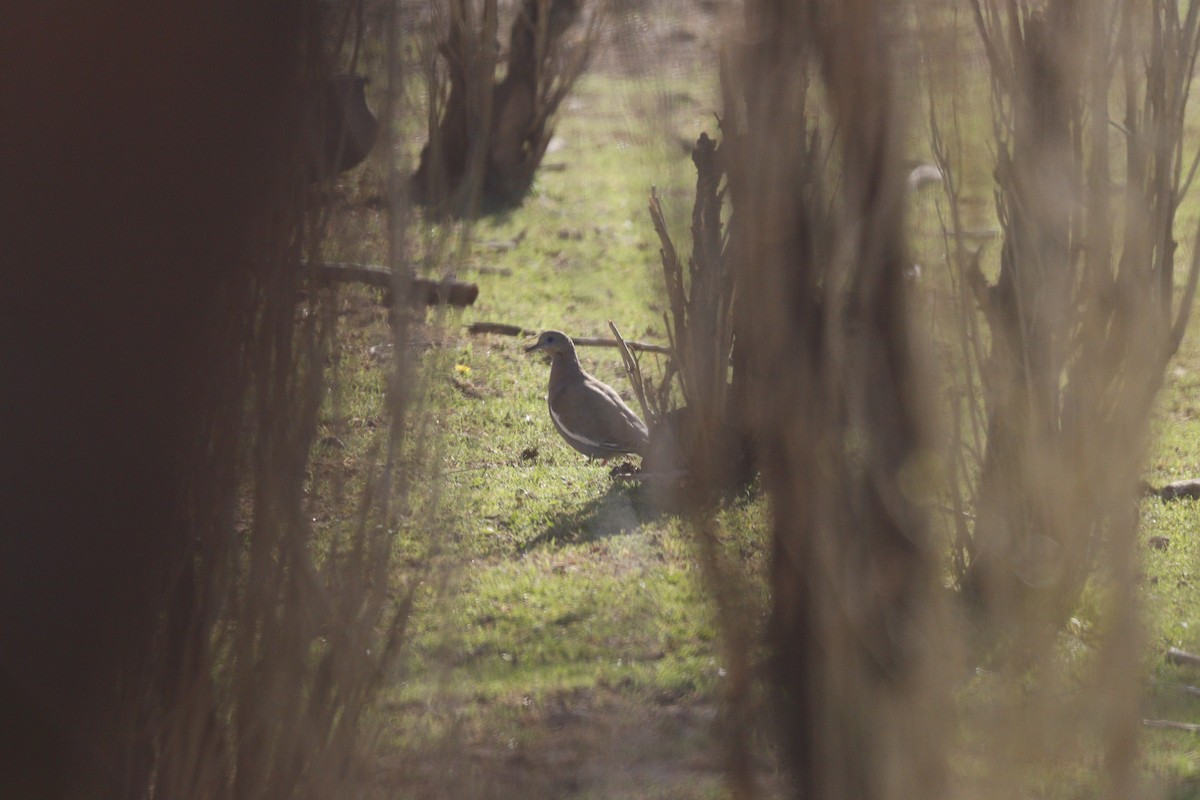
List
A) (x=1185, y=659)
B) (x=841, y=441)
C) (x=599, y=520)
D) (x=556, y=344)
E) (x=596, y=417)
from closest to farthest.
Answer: (x=841, y=441), (x=1185, y=659), (x=599, y=520), (x=596, y=417), (x=556, y=344)

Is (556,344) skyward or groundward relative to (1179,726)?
skyward

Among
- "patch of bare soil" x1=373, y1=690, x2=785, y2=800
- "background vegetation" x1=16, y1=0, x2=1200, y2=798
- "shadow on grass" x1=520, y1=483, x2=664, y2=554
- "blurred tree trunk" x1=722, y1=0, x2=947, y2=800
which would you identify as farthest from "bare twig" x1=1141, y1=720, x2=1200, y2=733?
"shadow on grass" x1=520, y1=483, x2=664, y2=554

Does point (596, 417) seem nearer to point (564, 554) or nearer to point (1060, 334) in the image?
point (564, 554)

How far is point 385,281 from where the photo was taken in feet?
6.39

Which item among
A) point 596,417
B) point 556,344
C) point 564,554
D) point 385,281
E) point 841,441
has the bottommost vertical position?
point 564,554

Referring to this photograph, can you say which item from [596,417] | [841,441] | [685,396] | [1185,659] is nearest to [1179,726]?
[1185,659]

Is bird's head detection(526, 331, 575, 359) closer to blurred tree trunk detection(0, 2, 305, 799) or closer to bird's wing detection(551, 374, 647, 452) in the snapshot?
bird's wing detection(551, 374, 647, 452)

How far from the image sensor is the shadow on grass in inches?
189

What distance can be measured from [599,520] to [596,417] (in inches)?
20.8

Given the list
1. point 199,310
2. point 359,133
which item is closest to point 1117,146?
point 359,133

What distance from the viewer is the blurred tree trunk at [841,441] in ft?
5.47

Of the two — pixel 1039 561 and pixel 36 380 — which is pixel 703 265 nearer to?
pixel 1039 561

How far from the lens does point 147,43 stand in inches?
74.4

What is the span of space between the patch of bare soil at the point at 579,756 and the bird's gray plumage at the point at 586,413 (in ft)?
5.92
